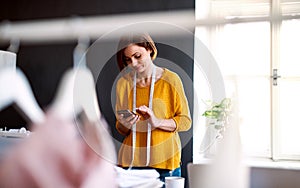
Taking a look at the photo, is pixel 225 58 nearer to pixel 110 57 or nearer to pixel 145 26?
pixel 145 26

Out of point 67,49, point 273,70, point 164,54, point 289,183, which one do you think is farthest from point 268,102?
point 67,49

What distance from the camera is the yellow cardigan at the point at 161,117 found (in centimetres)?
124

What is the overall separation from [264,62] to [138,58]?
69 cm

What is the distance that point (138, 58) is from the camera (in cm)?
106

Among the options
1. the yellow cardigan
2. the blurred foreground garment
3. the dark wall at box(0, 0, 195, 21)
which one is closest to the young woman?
the yellow cardigan

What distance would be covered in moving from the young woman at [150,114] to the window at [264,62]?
10 centimetres

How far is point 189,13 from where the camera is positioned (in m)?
1.47

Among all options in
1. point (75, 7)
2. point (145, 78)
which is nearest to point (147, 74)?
point (145, 78)

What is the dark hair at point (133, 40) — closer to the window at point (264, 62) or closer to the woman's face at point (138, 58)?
the woman's face at point (138, 58)

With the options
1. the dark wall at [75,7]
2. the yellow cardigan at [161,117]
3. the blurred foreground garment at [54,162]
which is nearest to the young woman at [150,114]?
the yellow cardigan at [161,117]

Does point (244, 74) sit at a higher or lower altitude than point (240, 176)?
higher

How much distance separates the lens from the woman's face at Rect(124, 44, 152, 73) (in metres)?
1.01

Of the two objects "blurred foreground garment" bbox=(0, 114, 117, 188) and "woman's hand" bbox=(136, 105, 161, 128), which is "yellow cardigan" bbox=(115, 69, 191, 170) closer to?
"woman's hand" bbox=(136, 105, 161, 128)

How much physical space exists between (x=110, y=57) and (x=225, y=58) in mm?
470
